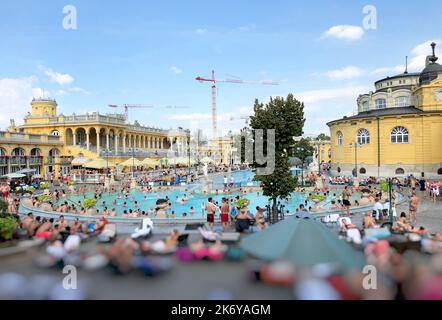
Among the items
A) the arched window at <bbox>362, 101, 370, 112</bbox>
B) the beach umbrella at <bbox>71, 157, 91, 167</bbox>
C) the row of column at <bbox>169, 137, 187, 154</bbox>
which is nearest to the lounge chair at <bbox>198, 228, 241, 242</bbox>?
the beach umbrella at <bbox>71, 157, 91, 167</bbox>

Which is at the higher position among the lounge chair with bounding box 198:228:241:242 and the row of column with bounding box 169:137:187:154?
the row of column with bounding box 169:137:187:154

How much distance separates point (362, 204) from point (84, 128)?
153 feet

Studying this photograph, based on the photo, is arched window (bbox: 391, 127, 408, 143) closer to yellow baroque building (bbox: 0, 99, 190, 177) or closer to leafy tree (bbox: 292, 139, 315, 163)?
leafy tree (bbox: 292, 139, 315, 163)

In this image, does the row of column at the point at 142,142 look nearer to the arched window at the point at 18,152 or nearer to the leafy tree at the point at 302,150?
the arched window at the point at 18,152

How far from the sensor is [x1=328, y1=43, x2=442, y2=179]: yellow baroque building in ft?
125

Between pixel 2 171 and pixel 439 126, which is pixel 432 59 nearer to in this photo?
pixel 439 126

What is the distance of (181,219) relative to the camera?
49.8 ft

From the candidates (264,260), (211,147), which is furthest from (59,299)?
(211,147)

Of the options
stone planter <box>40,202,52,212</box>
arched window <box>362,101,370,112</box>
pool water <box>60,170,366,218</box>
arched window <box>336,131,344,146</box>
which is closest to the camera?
stone planter <box>40,202,52,212</box>

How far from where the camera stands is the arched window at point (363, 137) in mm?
41844

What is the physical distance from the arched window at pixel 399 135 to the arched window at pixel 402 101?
26.7 ft

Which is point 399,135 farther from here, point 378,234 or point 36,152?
point 36,152

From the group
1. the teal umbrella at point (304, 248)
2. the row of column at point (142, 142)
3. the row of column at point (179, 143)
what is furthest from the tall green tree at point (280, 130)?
the row of column at point (179, 143)

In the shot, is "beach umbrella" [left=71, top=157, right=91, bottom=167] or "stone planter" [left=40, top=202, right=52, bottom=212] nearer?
"stone planter" [left=40, top=202, right=52, bottom=212]
